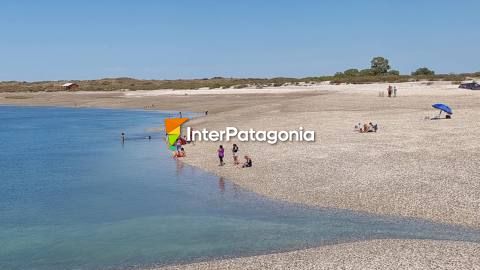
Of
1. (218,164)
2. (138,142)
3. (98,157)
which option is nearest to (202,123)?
(138,142)

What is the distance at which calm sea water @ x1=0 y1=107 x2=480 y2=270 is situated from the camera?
1717 cm

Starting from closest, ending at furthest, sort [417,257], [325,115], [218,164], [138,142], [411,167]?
[417,257]
[411,167]
[218,164]
[138,142]
[325,115]

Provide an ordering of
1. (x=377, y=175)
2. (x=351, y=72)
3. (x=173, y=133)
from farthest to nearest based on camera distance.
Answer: (x=351, y=72)
(x=173, y=133)
(x=377, y=175)

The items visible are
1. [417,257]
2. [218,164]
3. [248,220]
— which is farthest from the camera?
[218,164]

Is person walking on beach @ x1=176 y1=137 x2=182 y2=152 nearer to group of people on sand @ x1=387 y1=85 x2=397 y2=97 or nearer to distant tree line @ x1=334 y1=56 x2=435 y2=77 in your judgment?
group of people on sand @ x1=387 y1=85 x2=397 y2=97

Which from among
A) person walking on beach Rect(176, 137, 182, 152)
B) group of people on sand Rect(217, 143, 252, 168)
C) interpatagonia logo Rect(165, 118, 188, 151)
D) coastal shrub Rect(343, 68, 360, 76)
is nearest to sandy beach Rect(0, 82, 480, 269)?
group of people on sand Rect(217, 143, 252, 168)

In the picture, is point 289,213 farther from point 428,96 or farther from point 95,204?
point 428,96

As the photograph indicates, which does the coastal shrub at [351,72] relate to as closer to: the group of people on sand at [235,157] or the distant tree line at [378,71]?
the distant tree line at [378,71]

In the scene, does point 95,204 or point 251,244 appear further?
point 95,204

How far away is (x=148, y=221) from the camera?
20.9 metres

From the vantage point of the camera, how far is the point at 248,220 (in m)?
20.4

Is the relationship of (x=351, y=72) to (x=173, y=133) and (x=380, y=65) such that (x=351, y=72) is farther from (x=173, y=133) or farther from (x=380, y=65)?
(x=173, y=133)

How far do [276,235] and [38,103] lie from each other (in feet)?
380

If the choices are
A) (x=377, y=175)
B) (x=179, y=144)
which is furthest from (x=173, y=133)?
(x=377, y=175)
